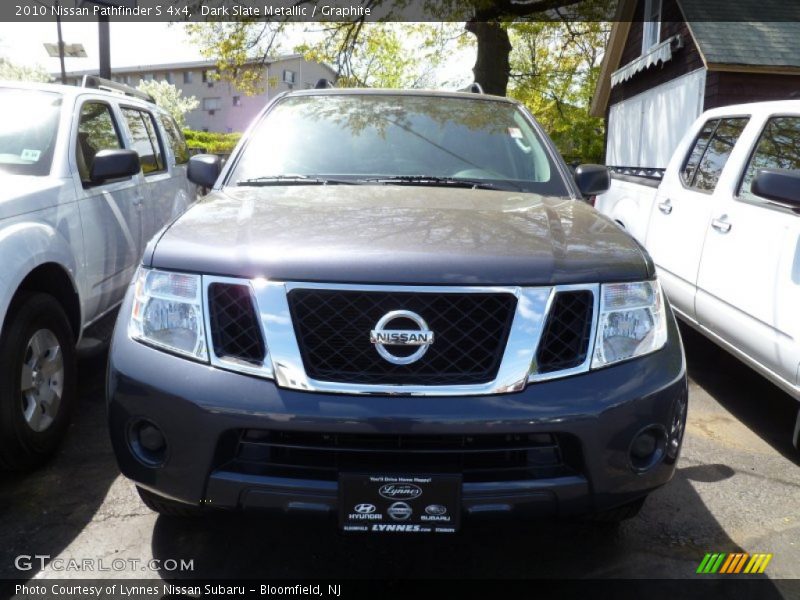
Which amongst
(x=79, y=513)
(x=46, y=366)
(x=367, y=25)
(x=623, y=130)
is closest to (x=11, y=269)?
(x=46, y=366)

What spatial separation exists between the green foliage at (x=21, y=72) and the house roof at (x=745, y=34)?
114 ft

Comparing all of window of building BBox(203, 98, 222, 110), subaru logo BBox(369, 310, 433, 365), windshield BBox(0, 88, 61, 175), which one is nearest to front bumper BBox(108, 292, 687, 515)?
subaru logo BBox(369, 310, 433, 365)

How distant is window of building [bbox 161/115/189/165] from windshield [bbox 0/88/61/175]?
2018 millimetres

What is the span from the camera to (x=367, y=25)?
781 inches

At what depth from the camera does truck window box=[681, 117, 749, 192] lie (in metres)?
4.87

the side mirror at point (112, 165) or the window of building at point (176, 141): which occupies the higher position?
the side mirror at point (112, 165)

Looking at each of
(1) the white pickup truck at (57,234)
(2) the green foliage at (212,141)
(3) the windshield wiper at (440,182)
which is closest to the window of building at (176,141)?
(1) the white pickup truck at (57,234)

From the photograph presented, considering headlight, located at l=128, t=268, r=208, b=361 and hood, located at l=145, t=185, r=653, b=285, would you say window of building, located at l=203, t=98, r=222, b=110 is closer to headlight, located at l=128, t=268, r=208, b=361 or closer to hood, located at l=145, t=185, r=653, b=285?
hood, located at l=145, t=185, r=653, b=285

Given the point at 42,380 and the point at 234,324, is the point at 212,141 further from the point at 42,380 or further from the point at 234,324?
the point at 234,324

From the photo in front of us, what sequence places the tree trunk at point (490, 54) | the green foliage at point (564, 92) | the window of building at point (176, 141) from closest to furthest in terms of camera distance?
the window of building at point (176, 141) < the tree trunk at point (490, 54) < the green foliage at point (564, 92)

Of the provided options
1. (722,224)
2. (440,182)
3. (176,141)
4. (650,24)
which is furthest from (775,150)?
(650,24)

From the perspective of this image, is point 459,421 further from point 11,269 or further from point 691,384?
point 691,384

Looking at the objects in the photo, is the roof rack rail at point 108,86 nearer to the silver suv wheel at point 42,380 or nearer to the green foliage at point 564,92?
the silver suv wheel at point 42,380

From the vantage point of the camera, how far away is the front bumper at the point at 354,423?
2.15 meters
